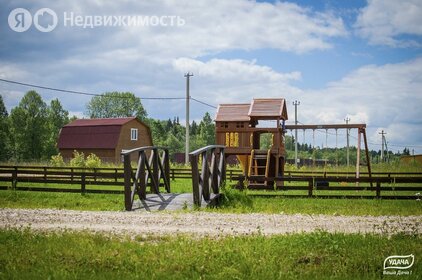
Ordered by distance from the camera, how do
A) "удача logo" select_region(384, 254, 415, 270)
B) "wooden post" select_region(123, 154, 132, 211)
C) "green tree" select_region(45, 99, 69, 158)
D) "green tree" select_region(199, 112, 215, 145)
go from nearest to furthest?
"удача logo" select_region(384, 254, 415, 270), "wooden post" select_region(123, 154, 132, 211), "green tree" select_region(45, 99, 69, 158), "green tree" select_region(199, 112, 215, 145)

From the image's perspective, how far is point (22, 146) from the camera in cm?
6775

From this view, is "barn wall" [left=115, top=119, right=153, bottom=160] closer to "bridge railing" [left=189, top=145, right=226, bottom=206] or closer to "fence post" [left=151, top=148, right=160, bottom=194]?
"fence post" [left=151, top=148, right=160, bottom=194]

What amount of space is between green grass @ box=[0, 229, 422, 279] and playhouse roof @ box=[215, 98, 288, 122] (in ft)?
71.4

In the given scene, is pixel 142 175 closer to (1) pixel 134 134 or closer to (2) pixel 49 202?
(2) pixel 49 202

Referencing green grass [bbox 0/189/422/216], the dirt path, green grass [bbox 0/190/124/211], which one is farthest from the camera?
green grass [bbox 0/190/124/211]

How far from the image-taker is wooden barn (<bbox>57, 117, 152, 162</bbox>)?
188 feet

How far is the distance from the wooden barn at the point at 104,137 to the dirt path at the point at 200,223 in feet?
145

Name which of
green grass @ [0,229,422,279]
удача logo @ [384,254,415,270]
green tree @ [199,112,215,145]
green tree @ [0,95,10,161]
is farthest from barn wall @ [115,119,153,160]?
удача logo @ [384,254,415,270]

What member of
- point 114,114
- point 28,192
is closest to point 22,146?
point 114,114

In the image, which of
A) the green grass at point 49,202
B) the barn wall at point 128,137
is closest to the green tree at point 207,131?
the barn wall at point 128,137

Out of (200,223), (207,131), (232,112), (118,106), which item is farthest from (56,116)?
(200,223)

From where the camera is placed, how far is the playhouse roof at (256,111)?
30469 mm

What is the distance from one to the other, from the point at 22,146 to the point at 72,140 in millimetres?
11538

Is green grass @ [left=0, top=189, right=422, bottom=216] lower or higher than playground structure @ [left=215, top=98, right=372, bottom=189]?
lower
